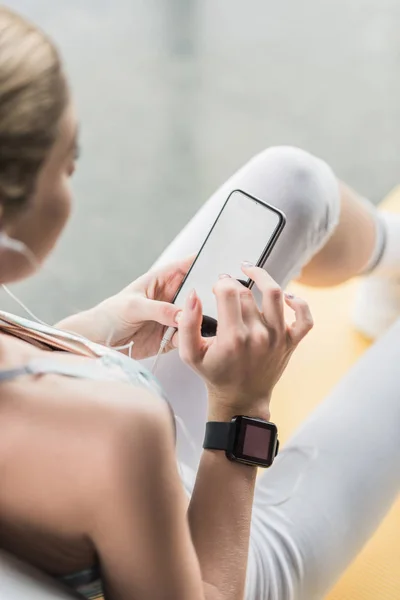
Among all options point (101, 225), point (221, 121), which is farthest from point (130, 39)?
point (101, 225)

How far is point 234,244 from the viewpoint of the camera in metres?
0.72

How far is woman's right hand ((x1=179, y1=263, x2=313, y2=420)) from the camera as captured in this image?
0.58m

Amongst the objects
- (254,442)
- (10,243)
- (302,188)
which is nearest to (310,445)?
(254,442)

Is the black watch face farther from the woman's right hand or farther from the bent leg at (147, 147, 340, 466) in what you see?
the bent leg at (147, 147, 340, 466)

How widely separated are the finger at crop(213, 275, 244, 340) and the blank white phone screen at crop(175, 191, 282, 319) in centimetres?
11

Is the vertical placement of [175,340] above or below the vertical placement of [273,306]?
below

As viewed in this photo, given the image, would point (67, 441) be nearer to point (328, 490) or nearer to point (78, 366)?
point (78, 366)

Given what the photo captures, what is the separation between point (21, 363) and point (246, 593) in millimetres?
298

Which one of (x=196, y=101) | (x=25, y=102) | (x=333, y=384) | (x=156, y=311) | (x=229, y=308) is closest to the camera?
(x=25, y=102)

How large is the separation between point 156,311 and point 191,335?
0.12 meters

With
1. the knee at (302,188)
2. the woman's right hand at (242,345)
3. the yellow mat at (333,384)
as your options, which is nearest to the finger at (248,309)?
the woman's right hand at (242,345)

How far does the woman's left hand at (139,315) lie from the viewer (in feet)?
2.34

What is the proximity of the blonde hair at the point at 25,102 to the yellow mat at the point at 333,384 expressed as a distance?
0.60m

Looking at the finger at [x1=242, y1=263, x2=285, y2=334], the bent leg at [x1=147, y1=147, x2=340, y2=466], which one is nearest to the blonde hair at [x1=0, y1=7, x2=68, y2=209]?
the finger at [x1=242, y1=263, x2=285, y2=334]
